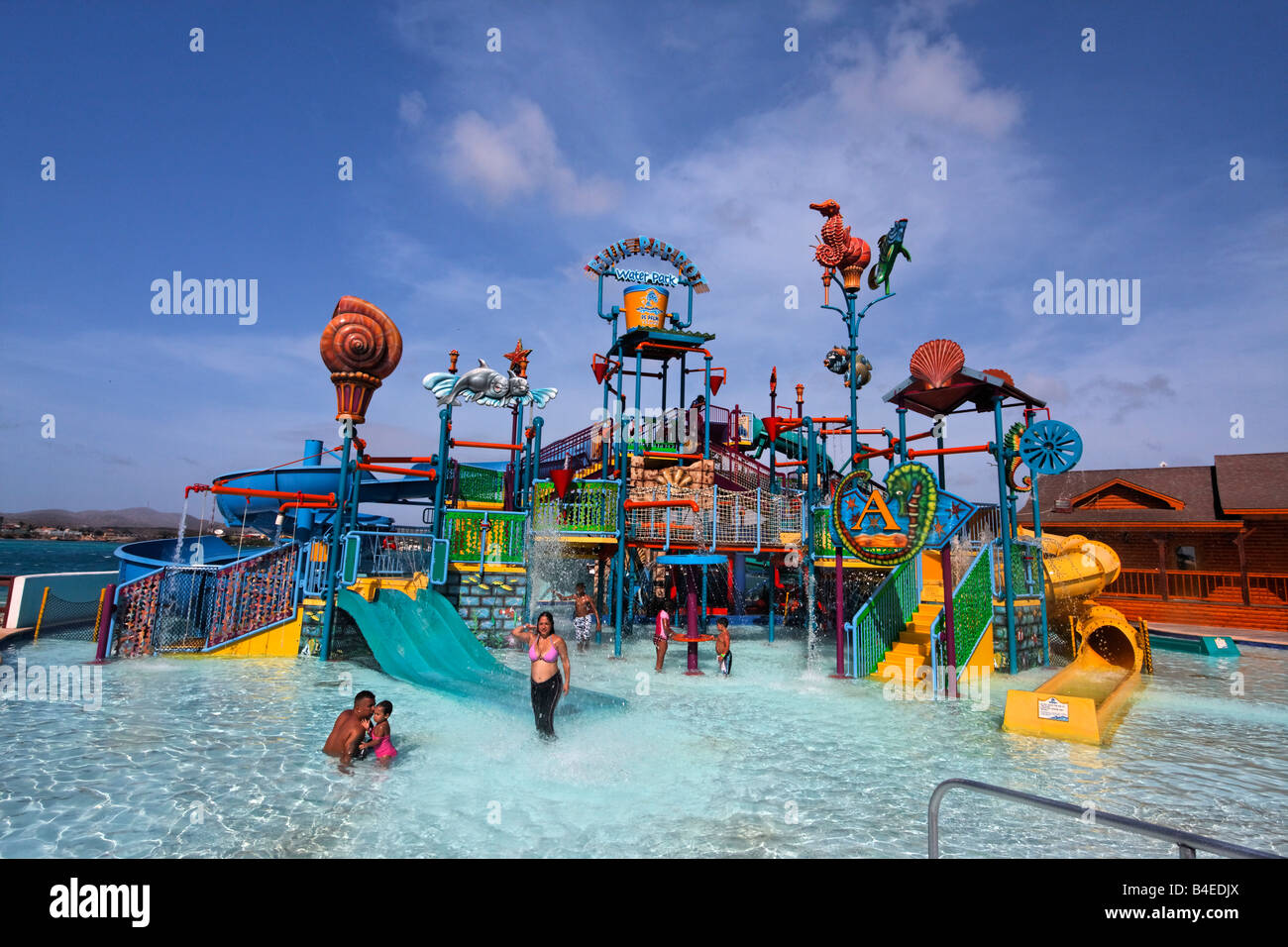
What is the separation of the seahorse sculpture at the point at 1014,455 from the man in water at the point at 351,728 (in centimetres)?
1457

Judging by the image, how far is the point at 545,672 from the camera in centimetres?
856

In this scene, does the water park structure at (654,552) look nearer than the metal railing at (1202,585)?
Yes

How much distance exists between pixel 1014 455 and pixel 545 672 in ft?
42.9

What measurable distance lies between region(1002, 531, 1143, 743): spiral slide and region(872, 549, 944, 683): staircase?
101 inches

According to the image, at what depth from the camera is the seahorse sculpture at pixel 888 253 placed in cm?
1587

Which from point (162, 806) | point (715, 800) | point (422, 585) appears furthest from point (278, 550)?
point (715, 800)

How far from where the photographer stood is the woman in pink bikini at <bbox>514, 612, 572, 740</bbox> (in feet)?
27.9

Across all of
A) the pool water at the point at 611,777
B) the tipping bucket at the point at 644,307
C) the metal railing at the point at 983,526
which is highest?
the tipping bucket at the point at 644,307

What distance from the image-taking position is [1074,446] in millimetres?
15891

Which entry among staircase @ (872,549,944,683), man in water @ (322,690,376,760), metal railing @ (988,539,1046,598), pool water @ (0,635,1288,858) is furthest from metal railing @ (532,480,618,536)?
man in water @ (322,690,376,760)

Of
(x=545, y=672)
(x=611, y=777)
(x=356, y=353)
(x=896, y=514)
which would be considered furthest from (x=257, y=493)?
(x=896, y=514)

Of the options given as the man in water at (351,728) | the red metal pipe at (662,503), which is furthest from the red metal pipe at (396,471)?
the man in water at (351,728)

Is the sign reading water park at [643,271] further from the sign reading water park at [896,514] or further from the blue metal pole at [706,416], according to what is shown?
the sign reading water park at [896,514]

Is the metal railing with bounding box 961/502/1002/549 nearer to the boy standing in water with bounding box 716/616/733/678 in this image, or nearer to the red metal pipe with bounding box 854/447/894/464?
the red metal pipe with bounding box 854/447/894/464
